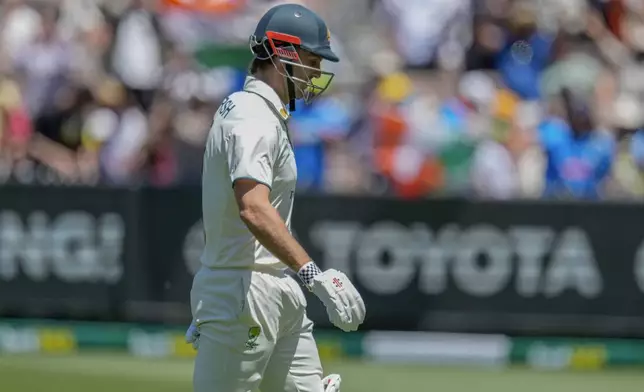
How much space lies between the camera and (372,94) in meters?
10.2

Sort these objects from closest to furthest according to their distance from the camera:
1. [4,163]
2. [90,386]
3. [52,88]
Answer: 1. [90,386]
2. [4,163]
3. [52,88]

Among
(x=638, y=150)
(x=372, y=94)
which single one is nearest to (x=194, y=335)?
(x=372, y=94)

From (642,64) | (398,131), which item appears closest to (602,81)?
(642,64)

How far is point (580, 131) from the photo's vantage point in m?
9.60

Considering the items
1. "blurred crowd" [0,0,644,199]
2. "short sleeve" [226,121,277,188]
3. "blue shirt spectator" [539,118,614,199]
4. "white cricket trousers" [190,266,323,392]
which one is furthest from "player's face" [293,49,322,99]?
"blue shirt spectator" [539,118,614,199]

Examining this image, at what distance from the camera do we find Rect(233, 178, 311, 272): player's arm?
12.6 ft

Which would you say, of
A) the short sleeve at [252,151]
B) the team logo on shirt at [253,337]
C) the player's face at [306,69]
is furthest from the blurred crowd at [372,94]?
the short sleeve at [252,151]

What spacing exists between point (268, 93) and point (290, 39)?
205 millimetres

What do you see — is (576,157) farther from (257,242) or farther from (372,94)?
(257,242)

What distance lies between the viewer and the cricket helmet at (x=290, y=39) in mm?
4188

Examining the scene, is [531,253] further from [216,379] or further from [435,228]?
[216,379]

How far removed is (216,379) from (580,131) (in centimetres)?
613

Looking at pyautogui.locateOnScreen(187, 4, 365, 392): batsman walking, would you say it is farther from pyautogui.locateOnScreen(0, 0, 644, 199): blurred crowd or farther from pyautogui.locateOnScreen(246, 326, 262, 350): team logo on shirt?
pyautogui.locateOnScreen(0, 0, 644, 199): blurred crowd

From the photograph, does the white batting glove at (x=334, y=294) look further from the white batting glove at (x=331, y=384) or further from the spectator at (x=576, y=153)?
the spectator at (x=576, y=153)
